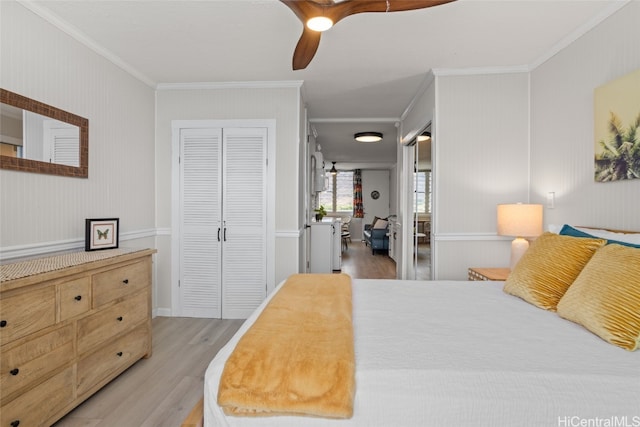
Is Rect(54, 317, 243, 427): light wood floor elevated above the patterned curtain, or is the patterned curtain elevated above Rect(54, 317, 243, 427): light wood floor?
the patterned curtain

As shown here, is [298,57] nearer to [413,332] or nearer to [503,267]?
[413,332]

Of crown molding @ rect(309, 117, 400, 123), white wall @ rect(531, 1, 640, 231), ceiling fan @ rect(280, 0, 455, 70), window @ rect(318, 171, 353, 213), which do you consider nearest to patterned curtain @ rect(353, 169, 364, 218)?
window @ rect(318, 171, 353, 213)

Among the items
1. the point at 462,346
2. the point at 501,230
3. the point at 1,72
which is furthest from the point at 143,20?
the point at 501,230

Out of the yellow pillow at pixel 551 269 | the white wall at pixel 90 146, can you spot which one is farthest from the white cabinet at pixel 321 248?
the yellow pillow at pixel 551 269

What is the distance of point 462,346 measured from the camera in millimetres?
1253

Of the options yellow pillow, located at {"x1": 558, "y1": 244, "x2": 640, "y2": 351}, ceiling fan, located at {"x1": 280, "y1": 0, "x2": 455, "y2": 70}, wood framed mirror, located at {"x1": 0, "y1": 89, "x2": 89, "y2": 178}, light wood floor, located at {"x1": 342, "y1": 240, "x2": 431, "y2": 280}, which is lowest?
light wood floor, located at {"x1": 342, "y1": 240, "x2": 431, "y2": 280}

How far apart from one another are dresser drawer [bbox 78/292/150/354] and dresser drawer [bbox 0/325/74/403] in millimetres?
94

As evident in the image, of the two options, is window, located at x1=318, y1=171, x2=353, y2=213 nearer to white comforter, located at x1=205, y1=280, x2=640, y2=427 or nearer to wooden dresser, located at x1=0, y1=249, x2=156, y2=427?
wooden dresser, located at x1=0, y1=249, x2=156, y2=427

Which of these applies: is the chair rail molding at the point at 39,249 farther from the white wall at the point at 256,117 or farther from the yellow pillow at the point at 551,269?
the yellow pillow at the point at 551,269

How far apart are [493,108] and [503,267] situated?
1.54m

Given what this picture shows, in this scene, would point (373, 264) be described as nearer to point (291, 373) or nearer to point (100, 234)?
point (100, 234)

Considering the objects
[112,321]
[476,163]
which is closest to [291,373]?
[112,321]

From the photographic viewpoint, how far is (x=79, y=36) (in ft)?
8.16

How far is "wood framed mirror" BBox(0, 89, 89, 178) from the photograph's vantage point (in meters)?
1.96
